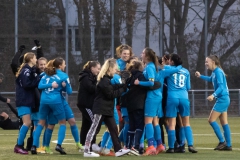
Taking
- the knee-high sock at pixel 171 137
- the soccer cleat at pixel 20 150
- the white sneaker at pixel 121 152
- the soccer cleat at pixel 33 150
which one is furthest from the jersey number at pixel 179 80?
the soccer cleat at pixel 20 150

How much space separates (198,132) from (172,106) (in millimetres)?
6038

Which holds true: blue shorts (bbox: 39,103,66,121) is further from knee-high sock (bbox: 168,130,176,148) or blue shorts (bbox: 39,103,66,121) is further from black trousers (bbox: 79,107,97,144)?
knee-high sock (bbox: 168,130,176,148)

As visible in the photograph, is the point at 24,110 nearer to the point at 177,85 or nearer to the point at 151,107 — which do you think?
the point at 151,107

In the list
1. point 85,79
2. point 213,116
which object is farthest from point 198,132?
point 85,79

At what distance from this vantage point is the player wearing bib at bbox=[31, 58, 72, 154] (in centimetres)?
1268

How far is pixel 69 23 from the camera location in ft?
86.9

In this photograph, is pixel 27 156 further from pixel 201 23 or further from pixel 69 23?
pixel 201 23

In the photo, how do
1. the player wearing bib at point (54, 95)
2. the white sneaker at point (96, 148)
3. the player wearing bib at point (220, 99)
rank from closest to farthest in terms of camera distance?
1. the player wearing bib at point (54, 95)
2. the white sneaker at point (96, 148)
3. the player wearing bib at point (220, 99)

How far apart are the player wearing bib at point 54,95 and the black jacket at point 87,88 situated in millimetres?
397

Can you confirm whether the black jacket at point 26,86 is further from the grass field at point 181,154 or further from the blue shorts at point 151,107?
the blue shorts at point 151,107

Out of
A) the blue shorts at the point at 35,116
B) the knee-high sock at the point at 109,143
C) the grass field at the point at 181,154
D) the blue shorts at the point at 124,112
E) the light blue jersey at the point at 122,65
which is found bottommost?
the grass field at the point at 181,154

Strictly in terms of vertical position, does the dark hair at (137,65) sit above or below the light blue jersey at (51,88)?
above

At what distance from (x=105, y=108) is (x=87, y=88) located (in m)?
1.02

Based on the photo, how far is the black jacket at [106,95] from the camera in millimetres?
12047
